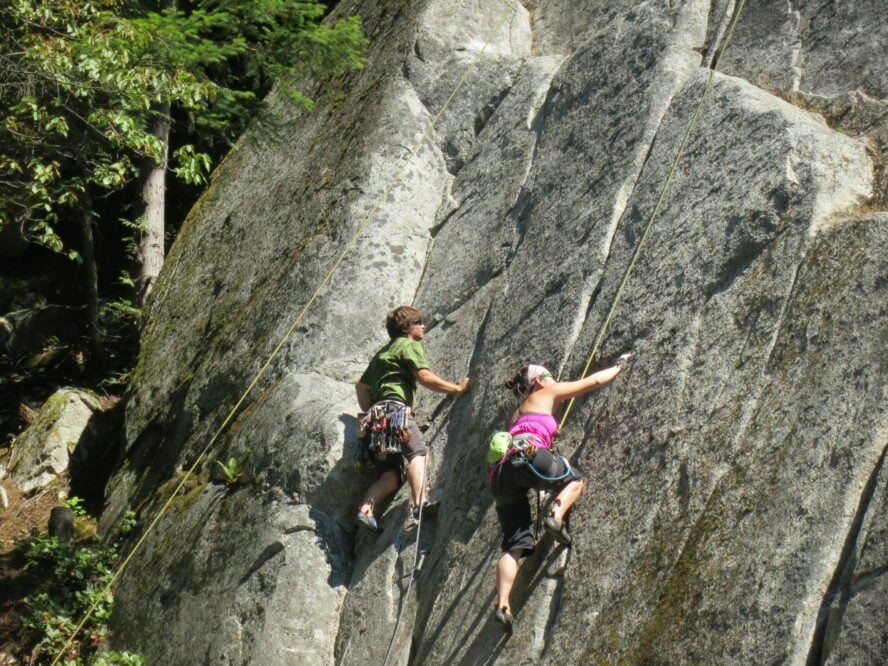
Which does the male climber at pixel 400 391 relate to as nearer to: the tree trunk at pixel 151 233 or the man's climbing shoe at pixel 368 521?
the man's climbing shoe at pixel 368 521

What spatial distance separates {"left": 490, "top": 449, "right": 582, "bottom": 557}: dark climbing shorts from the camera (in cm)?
657

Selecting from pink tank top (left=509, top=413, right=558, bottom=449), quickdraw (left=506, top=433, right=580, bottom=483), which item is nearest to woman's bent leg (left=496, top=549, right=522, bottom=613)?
quickdraw (left=506, top=433, right=580, bottom=483)

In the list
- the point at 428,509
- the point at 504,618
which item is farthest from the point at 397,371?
the point at 504,618

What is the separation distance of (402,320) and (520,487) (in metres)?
2.13

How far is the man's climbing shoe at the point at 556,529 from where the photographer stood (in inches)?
250

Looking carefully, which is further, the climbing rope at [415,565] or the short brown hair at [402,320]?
the short brown hair at [402,320]

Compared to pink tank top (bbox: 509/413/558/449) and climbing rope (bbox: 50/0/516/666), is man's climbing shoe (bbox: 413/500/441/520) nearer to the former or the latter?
pink tank top (bbox: 509/413/558/449)

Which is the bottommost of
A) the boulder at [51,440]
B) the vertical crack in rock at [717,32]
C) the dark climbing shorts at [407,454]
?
the boulder at [51,440]

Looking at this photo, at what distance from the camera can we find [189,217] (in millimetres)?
13805

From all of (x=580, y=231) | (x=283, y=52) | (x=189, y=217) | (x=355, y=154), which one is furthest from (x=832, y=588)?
(x=189, y=217)

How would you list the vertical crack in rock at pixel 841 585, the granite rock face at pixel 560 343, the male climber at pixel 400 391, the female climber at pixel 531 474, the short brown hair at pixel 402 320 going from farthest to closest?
the short brown hair at pixel 402 320
the male climber at pixel 400 391
the female climber at pixel 531 474
the granite rock face at pixel 560 343
the vertical crack in rock at pixel 841 585

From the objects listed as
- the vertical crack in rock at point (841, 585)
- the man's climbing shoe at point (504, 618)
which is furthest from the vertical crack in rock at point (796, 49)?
the man's climbing shoe at point (504, 618)

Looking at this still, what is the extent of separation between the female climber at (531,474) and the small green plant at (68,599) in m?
4.30

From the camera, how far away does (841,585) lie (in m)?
4.99
